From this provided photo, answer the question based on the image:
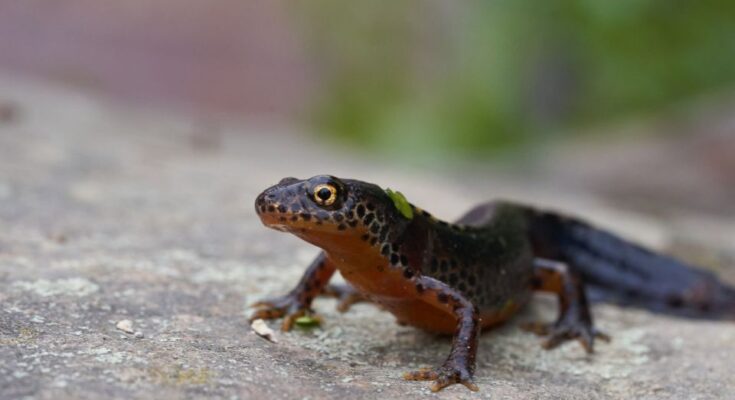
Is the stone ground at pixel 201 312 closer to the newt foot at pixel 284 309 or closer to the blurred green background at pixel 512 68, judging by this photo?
the newt foot at pixel 284 309

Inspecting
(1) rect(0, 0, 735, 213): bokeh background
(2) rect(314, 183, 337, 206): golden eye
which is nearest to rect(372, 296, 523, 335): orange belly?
(2) rect(314, 183, 337, 206): golden eye

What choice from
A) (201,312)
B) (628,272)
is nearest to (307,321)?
(201,312)

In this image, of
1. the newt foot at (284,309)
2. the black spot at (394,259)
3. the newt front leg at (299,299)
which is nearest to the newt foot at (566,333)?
the black spot at (394,259)

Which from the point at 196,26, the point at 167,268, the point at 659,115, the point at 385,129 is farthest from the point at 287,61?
the point at 167,268

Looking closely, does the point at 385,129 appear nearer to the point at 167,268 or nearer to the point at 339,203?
the point at 167,268

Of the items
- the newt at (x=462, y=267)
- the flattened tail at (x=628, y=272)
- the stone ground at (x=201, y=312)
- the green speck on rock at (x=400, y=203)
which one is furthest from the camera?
the flattened tail at (x=628, y=272)

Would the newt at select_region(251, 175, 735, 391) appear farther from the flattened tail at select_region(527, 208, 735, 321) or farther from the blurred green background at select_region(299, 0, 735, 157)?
the blurred green background at select_region(299, 0, 735, 157)
